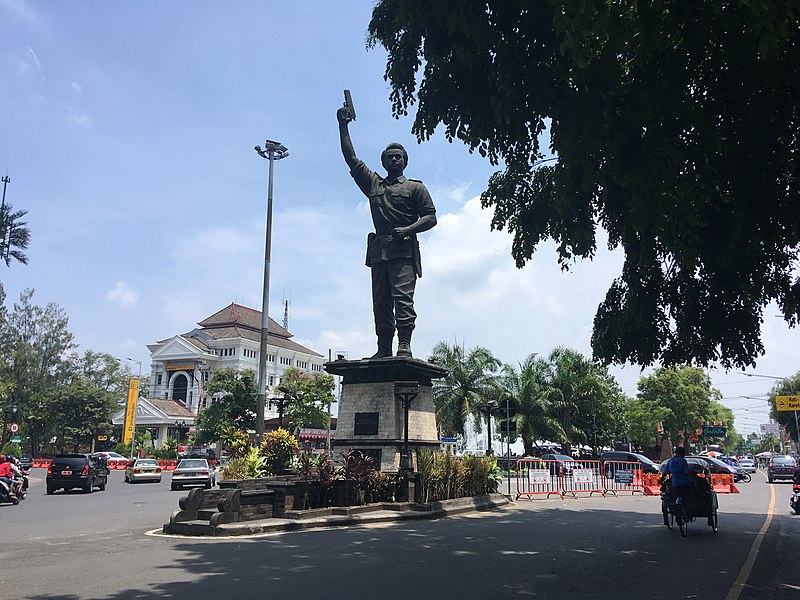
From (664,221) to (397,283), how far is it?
10.8m

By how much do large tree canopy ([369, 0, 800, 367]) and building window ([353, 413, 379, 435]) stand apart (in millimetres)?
8045

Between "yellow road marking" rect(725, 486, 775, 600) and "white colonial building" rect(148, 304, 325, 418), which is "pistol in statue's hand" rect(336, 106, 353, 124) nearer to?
"yellow road marking" rect(725, 486, 775, 600)

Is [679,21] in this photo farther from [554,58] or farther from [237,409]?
[237,409]

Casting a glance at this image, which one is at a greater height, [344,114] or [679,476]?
[344,114]

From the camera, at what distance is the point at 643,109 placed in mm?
7457

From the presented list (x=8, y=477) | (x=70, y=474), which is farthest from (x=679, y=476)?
(x=70, y=474)

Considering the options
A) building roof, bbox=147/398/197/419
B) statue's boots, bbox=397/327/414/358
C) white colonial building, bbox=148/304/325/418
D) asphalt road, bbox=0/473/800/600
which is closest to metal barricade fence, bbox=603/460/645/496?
→ asphalt road, bbox=0/473/800/600

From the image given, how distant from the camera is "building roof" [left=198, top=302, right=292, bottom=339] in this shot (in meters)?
82.4

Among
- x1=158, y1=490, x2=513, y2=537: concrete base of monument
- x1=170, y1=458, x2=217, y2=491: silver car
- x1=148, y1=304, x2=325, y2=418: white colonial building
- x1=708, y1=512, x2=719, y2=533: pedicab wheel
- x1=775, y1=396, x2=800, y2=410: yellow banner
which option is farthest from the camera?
x1=148, y1=304, x2=325, y2=418: white colonial building

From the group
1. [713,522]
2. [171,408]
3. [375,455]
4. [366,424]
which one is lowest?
[713,522]

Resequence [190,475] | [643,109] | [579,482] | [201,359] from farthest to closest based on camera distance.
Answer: [201,359] < [190,475] < [579,482] < [643,109]

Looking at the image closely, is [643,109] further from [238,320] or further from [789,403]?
[238,320]

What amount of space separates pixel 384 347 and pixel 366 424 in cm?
236

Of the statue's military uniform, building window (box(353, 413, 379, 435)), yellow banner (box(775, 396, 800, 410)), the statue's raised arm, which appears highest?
the statue's raised arm
